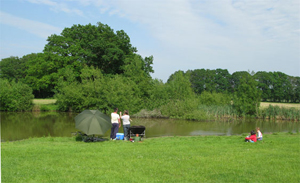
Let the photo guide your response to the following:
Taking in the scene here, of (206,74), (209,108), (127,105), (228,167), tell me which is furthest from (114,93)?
(206,74)

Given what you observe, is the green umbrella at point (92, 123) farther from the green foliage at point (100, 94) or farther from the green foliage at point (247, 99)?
the green foliage at point (247, 99)

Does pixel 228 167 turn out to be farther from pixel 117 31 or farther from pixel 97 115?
pixel 117 31

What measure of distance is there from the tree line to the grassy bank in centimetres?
2187

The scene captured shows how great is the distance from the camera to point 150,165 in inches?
307

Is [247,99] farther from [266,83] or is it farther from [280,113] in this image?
[266,83]

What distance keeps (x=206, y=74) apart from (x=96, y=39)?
166 feet

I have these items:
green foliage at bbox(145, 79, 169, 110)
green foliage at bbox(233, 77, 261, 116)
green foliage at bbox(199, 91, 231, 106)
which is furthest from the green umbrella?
green foliage at bbox(199, 91, 231, 106)

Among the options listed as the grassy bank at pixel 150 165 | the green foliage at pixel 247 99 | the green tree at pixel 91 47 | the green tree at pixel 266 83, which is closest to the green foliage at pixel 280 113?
the green foliage at pixel 247 99

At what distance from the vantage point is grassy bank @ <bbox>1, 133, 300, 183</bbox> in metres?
6.62

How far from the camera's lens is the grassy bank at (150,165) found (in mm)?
6617

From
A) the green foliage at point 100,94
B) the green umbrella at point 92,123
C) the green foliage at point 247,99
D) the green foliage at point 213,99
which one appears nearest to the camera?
the green umbrella at point 92,123

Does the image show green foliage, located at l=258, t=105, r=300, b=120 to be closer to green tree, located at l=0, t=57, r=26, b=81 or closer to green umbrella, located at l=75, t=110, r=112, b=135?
green umbrella, located at l=75, t=110, r=112, b=135

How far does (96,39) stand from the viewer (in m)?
42.6

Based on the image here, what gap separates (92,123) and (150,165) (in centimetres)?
554
